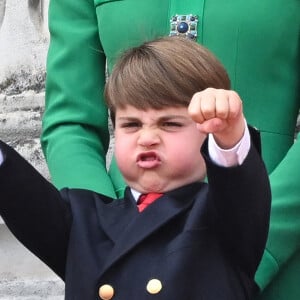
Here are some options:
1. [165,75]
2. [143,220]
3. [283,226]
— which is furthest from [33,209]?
[283,226]

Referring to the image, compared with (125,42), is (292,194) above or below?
below

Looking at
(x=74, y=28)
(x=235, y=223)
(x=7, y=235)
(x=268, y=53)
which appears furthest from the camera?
(x=7, y=235)

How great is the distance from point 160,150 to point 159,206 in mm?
80

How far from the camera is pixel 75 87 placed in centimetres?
206

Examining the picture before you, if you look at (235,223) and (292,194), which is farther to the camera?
(292,194)

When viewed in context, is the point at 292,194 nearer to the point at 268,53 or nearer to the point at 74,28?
the point at 268,53

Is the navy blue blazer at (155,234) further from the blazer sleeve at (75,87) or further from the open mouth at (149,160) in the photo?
the blazer sleeve at (75,87)

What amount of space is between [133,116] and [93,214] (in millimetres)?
159

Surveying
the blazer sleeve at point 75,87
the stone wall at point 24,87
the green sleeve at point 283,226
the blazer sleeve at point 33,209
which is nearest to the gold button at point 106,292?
the blazer sleeve at point 33,209

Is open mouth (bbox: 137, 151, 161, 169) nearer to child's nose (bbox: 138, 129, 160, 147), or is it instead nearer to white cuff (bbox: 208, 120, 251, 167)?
child's nose (bbox: 138, 129, 160, 147)

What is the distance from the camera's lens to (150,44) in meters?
1.80

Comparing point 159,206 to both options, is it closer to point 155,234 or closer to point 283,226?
point 155,234

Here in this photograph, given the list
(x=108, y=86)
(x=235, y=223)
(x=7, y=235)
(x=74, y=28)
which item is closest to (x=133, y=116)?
(x=108, y=86)

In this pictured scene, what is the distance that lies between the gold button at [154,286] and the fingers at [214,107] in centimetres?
25
